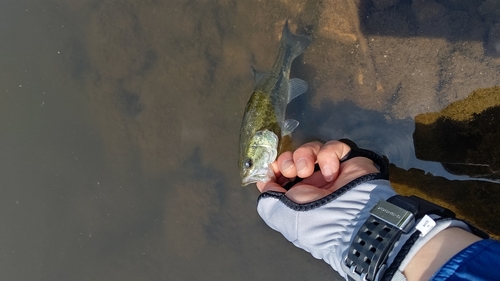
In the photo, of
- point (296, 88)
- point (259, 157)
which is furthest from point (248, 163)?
point (296, 88)

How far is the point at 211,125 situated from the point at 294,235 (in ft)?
5.23

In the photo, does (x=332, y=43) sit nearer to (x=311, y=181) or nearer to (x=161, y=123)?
(x=311, y=181)

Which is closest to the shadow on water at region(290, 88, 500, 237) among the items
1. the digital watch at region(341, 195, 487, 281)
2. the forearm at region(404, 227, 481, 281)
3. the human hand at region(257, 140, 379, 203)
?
the human hand at region(257, 140, 379, 203)

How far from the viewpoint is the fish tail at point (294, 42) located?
3.25 m

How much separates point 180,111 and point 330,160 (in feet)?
5.83

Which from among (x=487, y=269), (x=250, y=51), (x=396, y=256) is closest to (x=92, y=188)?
(x=250, y=51)

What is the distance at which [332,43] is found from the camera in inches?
126

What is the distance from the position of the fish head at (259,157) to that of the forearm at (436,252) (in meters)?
1.40

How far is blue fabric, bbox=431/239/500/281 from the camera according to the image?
1403mm

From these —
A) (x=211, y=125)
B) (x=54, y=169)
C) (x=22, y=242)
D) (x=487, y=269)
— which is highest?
(x=211, y=125)

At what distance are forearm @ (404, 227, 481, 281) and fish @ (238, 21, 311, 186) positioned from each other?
1.41m

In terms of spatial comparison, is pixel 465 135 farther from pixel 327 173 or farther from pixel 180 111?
pixel 180 111

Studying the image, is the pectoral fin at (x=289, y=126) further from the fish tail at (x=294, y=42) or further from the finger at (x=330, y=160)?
the fish tail at (x=294, y=42)

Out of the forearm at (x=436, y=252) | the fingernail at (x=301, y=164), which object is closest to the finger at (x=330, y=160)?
the fingernail at (x=301, y=164)
